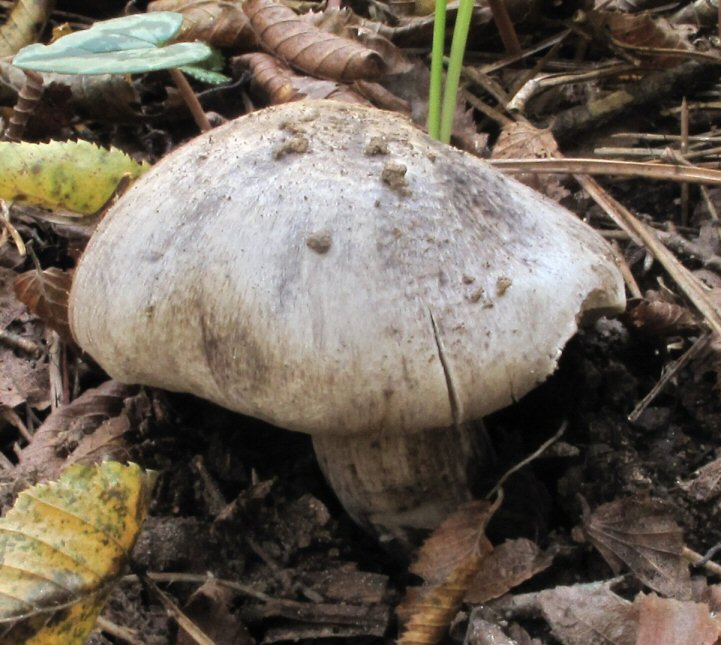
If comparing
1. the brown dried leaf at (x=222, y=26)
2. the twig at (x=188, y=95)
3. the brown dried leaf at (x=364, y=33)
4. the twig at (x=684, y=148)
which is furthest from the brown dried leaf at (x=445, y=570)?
the brown dried leaf at (x=222, y=26)

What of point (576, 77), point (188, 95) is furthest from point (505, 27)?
point (188, 95)

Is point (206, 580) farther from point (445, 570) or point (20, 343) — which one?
point (20, 343)

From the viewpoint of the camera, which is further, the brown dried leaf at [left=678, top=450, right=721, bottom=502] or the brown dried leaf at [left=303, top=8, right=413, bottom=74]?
the brown dried leaf at [left=303, top=8, right=413, bottom=74]

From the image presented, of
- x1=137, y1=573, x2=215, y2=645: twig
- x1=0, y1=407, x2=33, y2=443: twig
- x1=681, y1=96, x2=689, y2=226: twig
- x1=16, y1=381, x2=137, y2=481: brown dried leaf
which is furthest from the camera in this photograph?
x1=681, y1=96, x2=689, y2=226: twig

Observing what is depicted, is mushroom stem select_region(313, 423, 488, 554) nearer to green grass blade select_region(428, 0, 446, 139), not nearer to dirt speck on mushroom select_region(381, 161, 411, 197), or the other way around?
dirt speck on mushroom select_region(381, 161, 411, 197)

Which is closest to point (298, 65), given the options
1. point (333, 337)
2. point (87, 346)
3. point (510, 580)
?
point (87, 346)

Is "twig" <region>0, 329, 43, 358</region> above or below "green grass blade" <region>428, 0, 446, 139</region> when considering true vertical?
below

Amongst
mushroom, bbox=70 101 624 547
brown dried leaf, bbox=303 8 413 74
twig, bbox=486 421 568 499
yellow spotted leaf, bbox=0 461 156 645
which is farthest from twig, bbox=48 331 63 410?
brown dried leaf, bbox=303 8 413 74
